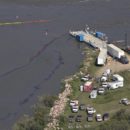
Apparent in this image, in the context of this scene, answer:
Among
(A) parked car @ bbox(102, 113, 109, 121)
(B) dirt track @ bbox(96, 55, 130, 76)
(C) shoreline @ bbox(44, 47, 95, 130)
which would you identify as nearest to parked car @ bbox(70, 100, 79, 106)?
(C) shoreline @ bbox(44, 47, 95, 130)

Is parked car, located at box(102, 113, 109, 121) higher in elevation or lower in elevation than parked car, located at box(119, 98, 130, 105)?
lower

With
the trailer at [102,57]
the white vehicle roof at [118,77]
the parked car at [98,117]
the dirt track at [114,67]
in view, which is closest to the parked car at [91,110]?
the parked car at [98,117]

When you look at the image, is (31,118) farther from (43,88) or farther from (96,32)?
(96,32)

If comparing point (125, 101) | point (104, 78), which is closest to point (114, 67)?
point (104, 78)

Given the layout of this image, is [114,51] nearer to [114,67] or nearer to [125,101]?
[114,67]

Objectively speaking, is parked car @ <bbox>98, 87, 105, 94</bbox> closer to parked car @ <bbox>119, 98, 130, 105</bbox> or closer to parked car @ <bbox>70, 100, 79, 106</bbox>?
parked car @ <bbox>70, 100, 79, 106</bbox>

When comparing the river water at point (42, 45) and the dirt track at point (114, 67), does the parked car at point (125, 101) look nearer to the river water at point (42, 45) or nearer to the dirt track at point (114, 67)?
the river water at point (42, 45)
